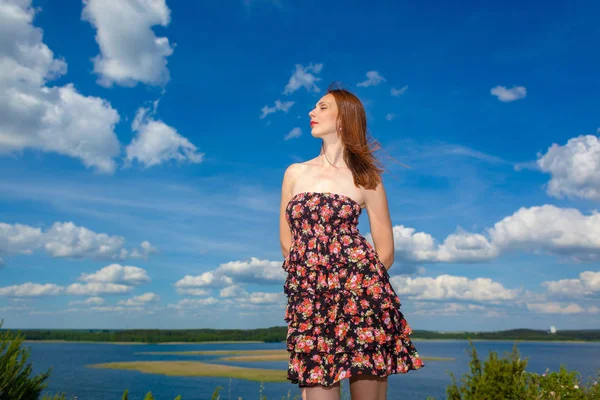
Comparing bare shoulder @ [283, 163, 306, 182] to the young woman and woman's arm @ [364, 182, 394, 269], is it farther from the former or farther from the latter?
woman's arm @ [364, 182, 394, 269]

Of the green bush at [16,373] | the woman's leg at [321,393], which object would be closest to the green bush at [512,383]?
the woman's leg at [321,393]

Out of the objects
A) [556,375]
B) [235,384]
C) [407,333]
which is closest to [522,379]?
[556,375]

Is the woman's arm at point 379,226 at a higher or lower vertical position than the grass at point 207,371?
higher

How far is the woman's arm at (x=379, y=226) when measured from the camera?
3.39 meters

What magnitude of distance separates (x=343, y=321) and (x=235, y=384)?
5420cm

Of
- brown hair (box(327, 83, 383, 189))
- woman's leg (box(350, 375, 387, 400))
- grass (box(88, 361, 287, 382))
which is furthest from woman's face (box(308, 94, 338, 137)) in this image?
grass (box(88, 361, 287, 382))

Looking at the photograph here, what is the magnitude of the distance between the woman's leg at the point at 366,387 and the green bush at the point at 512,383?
3921mm

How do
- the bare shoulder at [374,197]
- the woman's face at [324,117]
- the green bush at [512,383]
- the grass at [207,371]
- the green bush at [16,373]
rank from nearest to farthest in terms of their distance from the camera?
1. the bare shoulder at [374,197]
2. the woman's face at [324,117]
3. the green bush at [16,373]
4. the green bush at [512,383]
5. the grass at [207,371]

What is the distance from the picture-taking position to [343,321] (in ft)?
9.49

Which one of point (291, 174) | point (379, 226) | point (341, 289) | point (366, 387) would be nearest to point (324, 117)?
point (291, 174)

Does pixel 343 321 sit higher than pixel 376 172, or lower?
lower

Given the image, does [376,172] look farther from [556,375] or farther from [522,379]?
[556,375]

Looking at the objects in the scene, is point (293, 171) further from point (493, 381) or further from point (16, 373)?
point (493, 381)

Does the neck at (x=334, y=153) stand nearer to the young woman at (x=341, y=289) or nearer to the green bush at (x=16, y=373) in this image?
the young woman at (x=341, y=289)
